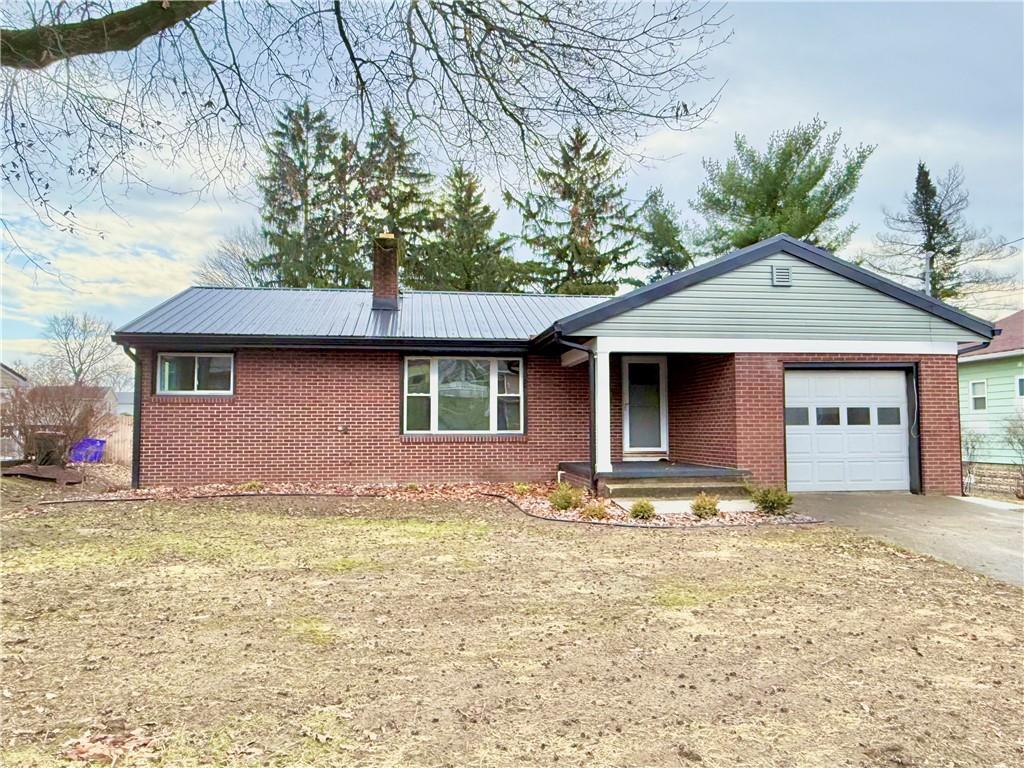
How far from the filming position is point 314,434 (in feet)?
39.3

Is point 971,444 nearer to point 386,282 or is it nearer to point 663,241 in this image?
point 386,282

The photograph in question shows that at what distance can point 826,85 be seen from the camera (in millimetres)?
7578

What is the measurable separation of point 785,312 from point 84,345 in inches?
1216

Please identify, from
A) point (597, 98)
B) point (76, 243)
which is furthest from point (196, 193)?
point (597, 98)

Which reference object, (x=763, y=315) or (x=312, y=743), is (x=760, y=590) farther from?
(x=763, y=315)

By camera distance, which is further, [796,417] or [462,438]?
[462,438]

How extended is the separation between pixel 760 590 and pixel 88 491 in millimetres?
11320

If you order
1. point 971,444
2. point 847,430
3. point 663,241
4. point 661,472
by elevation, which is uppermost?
point 663,241

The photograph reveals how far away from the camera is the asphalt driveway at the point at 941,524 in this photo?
666 cm

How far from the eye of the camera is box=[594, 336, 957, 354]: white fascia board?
10613 millimetres

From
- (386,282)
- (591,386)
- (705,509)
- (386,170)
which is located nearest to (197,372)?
(386,282)

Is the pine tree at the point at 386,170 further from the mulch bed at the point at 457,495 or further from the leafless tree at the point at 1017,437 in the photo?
the leafless tree at the point at 1017,437

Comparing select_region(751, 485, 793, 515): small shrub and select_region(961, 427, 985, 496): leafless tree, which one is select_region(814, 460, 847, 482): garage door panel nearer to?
select_region(751, 485, 793, 515): small shrub

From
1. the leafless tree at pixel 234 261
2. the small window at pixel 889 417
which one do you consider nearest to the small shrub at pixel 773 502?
the small window at pixel 889 417
